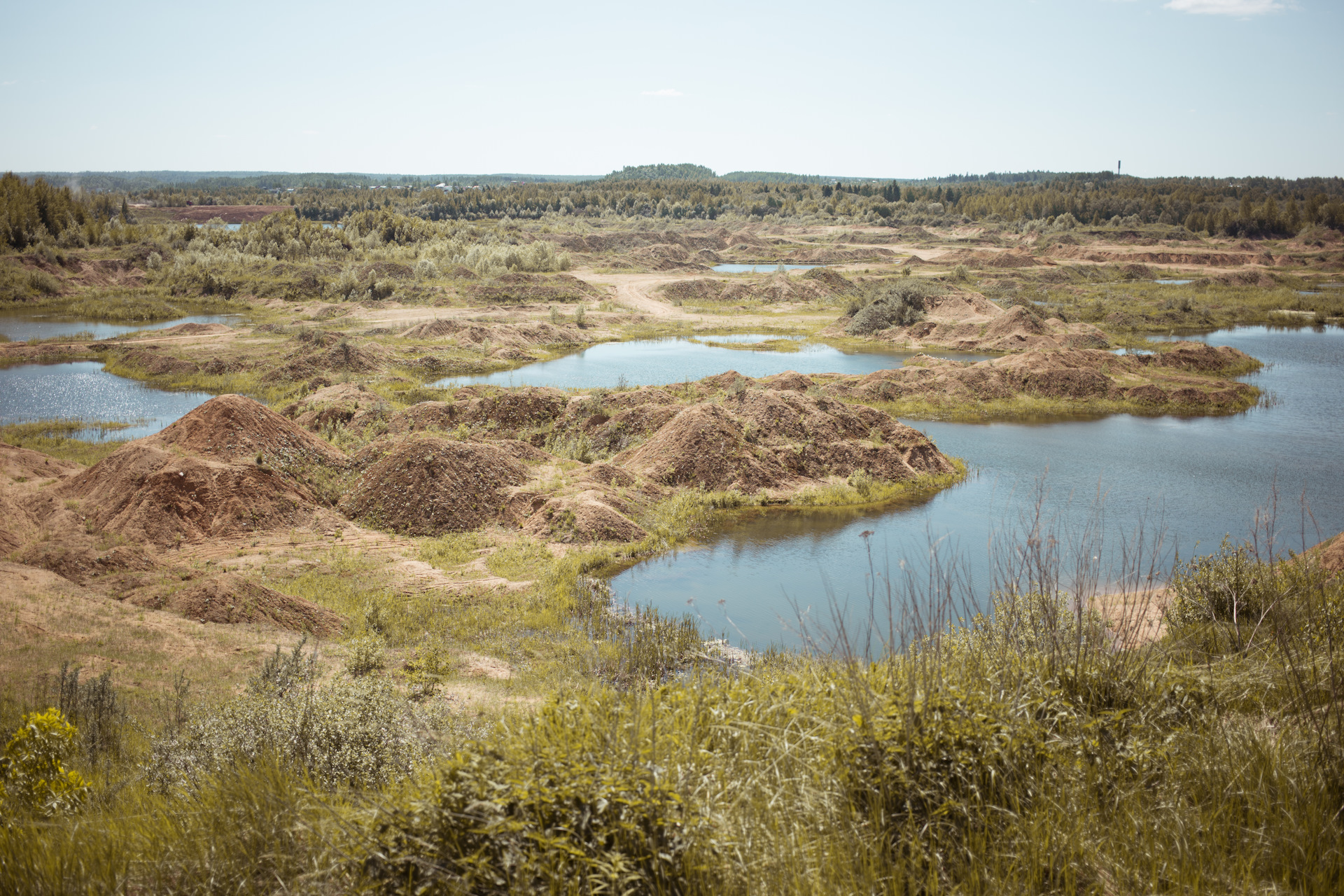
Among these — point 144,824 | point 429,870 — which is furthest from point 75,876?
point 429,870

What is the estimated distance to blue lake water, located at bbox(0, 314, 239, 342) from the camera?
4262cm

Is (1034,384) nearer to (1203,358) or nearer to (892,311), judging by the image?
(1203,358)

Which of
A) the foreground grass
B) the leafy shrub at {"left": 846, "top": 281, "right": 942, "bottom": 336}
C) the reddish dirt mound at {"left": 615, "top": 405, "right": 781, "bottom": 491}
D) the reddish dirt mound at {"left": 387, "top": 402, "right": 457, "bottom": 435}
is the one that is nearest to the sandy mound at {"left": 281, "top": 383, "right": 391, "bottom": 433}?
the reddish dirt mound at {"left": 387, "top": 402, "right": 457, "bottom": 435}

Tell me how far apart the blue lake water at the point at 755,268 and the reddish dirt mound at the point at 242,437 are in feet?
205

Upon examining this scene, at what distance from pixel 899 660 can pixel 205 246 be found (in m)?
79.7

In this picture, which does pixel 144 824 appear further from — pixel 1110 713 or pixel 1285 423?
pixel 1285 423

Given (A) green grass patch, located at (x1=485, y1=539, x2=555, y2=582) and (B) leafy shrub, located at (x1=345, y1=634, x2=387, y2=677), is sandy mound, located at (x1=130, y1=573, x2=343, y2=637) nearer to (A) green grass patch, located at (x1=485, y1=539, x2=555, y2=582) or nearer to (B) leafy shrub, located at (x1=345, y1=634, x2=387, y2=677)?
(B) leafy shrub, located at (x1=345, y1=634, x2=387, y2=677)

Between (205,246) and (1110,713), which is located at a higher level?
(205,246)

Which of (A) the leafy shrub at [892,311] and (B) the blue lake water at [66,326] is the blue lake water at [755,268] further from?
(B) the blue lake water at [66,326]

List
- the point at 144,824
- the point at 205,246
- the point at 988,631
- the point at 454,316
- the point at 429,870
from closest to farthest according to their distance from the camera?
the point at 429,870
the point at 144,824
the point at 988,631
the point at 454,316
the point at 205,246

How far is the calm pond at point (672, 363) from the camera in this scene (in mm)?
36625

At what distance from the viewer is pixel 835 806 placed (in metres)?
4.95

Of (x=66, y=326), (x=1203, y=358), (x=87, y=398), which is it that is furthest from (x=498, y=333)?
(x=1203, y=358)

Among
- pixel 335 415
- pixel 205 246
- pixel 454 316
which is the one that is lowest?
pixel 335 415
